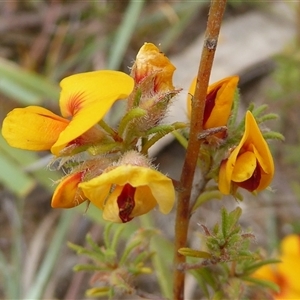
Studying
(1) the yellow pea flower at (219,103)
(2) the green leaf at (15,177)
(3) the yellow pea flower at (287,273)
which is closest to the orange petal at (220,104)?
(1) the yellow pea flower at (219,103)

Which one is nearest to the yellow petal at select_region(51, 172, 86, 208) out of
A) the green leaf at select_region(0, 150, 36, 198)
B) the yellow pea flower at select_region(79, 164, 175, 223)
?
the yellow pea flower at select_region(79, 164, 175, 223)

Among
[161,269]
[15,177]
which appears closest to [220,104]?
[161,269]

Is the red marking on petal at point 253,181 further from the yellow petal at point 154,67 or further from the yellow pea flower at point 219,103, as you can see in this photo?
the yellow petal at point 154,67

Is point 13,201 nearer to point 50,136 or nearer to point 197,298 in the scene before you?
point 197,298

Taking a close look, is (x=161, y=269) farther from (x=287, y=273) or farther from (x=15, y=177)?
(x=15, y=177)

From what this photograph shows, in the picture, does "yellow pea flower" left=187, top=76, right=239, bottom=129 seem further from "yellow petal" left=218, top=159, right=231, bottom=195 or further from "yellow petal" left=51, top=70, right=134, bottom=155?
"yellow petal" left=51, top=70, right=134, bottom=155

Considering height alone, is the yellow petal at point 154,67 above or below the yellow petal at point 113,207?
above
